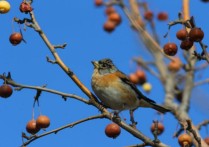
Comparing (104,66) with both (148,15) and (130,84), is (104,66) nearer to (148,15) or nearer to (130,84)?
(130,84)

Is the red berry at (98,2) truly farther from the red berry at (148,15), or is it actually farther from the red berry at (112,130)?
the red berry at (112,130)

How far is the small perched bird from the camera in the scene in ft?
18.9

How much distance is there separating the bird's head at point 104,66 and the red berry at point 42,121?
4.89 ft

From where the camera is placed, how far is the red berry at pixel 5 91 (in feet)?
14.5

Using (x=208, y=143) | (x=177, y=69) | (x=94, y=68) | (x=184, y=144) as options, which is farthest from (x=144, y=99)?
(x=177, y=69)

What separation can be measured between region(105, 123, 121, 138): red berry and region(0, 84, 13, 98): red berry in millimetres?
801

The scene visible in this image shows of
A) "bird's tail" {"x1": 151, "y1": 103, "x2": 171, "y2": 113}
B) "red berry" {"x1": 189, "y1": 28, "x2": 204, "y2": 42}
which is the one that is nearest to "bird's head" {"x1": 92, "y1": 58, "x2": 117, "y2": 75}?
"bird's tail" {"x1": 151, "y1": 103, "x2": 171, "y2": 113}

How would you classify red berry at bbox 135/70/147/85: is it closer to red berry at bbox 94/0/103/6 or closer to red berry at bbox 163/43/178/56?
red berry at bbox 94/0/103/6

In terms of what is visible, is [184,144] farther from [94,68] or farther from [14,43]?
[94,68]

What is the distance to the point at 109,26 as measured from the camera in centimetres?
1098

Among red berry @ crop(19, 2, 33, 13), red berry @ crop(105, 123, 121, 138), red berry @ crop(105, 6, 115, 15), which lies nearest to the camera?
red berry @ crop(19, 2, 33, 13)

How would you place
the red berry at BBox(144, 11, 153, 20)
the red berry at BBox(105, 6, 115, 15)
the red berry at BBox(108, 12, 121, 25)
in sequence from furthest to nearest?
1. the red berry at BBox(105, 6, 115, 15)
2. the red berry at BBox(108, 12, 121, 25)
3. the red berry at BBox(144, 11, 153, 20)

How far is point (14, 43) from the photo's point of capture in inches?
187

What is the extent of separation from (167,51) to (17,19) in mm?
1191
